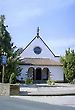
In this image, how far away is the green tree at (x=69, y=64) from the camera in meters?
50.2

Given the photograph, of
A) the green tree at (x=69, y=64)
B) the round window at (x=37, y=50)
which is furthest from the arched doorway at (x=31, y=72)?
the green tree at (x=69, y=64)

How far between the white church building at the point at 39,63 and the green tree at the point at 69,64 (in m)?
1.70

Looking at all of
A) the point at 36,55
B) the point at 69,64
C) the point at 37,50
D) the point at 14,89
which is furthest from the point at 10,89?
the point at 37,50

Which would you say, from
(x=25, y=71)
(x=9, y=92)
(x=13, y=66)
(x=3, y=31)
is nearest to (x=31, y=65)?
(x=25, y=71)

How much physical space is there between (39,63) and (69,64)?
5109 mm

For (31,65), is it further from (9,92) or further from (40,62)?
(9,92)

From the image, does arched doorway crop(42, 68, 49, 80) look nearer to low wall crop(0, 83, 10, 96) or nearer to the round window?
the round window

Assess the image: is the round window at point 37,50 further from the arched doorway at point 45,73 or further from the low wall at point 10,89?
the low wall at point 10,89

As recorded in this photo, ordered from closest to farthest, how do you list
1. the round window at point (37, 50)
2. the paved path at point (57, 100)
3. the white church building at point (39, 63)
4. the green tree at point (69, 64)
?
the paved path at point (57, 100), the green tree at point (69, 64), the white church building at point (39, 63), the round window at point (37, 50)

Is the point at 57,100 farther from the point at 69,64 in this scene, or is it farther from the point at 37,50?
the point at 37,50

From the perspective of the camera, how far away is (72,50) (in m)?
51.7

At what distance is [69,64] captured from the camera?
5066cm

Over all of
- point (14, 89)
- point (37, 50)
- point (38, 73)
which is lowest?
point (14, 89)

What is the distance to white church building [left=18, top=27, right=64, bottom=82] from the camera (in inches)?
2064
